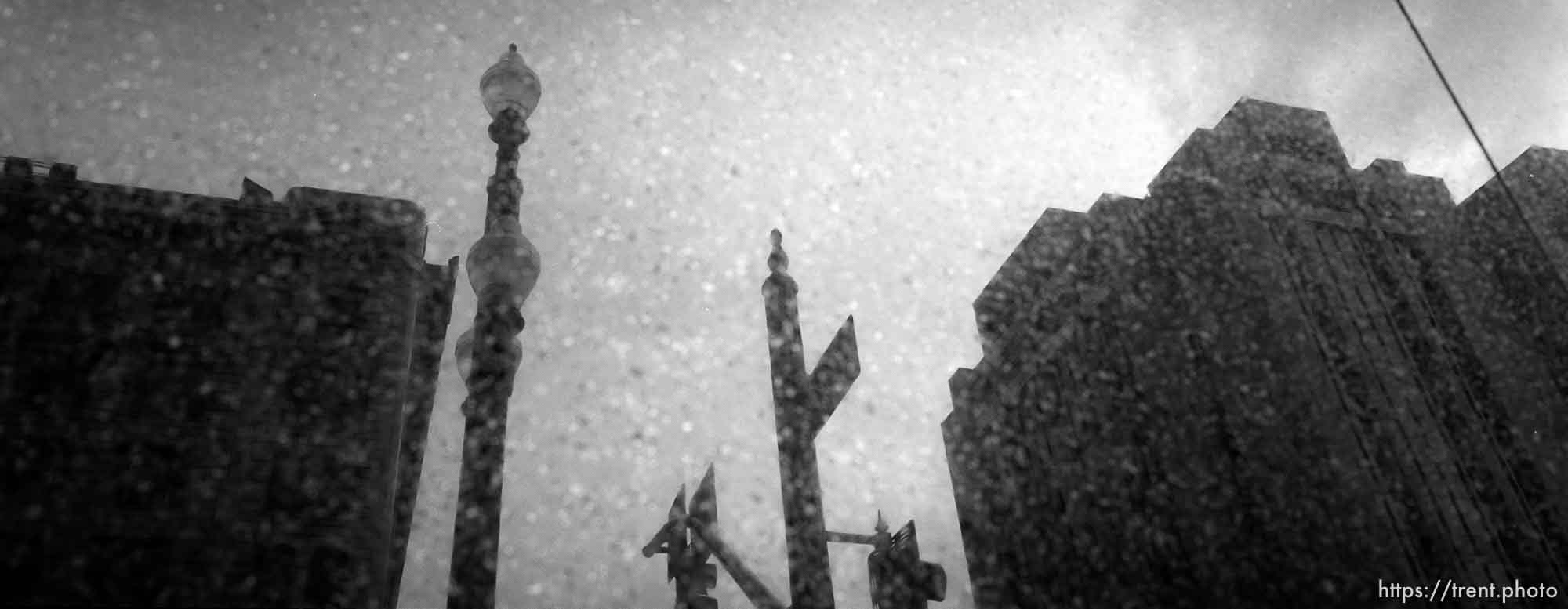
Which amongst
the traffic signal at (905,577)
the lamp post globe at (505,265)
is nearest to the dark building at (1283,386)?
the traffic signal at (905,577)

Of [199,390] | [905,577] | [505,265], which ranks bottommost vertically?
[905,577]

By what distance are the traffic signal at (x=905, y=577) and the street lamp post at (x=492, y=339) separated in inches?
103

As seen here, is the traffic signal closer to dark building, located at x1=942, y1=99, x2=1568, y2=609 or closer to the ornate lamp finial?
the ornate lamp finial

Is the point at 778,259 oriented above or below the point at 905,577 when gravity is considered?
above

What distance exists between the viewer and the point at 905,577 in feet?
20.1

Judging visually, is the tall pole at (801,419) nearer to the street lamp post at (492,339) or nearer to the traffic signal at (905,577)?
the street lamp post at (492,339)

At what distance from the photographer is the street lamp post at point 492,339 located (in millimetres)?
4273

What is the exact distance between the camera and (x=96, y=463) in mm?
12500

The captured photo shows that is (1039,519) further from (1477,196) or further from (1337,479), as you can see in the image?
(1477,196)

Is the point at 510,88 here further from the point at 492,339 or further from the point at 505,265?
the point at 492,339

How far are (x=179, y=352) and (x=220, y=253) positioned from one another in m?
1.67

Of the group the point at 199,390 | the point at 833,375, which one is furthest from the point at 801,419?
the point at 199,390

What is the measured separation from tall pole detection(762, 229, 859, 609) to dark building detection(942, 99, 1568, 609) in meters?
12.4

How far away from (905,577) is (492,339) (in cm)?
284
